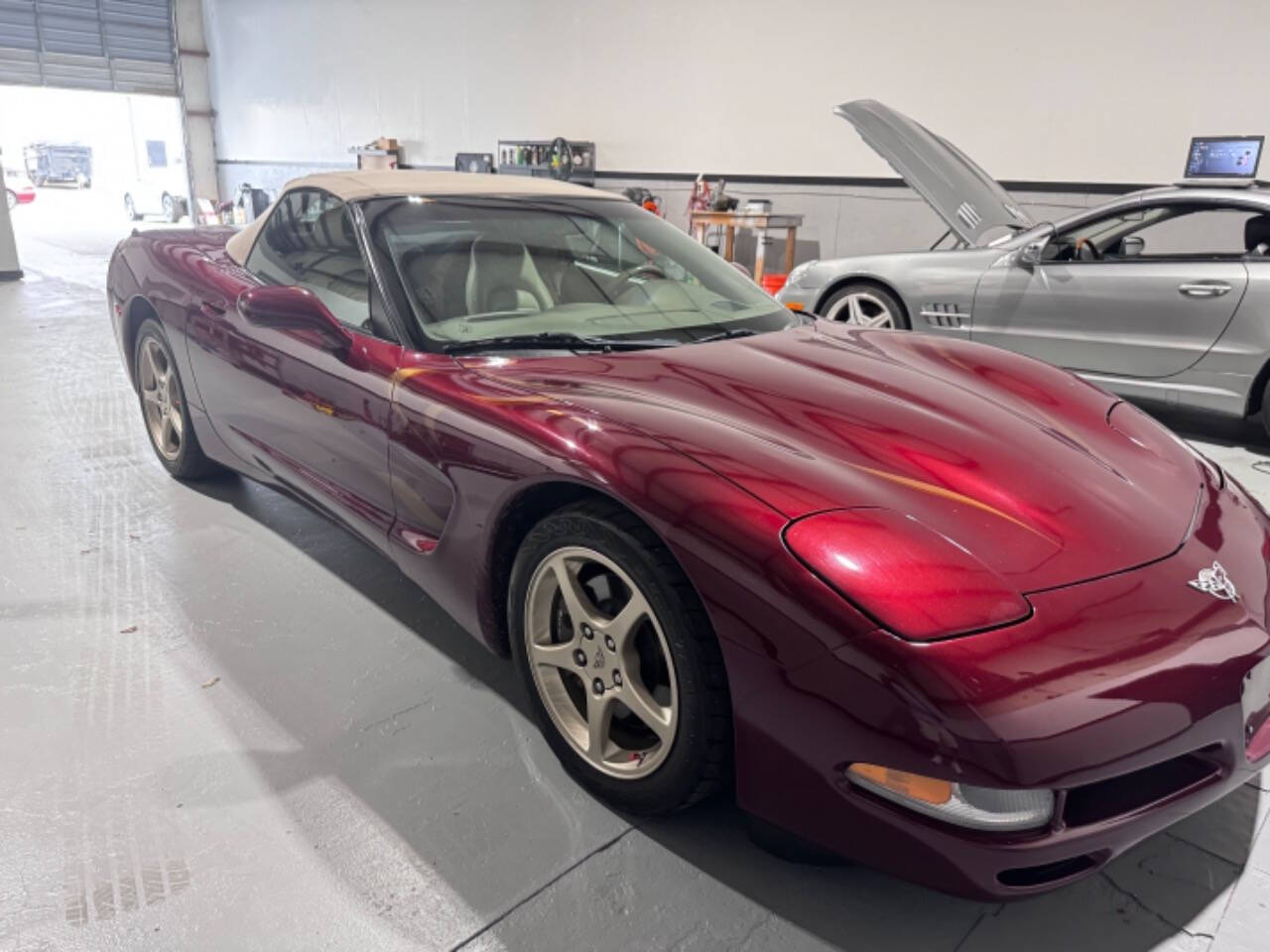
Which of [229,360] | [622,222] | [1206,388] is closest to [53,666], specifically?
[229,360]

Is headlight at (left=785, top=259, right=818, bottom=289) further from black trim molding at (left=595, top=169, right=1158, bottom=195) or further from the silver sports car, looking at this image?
black trim molding at (left=595, top=169, right=1158, bottom=195)

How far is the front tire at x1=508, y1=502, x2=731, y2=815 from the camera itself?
1.36m

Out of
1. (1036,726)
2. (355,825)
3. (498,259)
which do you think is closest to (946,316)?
(498,259)

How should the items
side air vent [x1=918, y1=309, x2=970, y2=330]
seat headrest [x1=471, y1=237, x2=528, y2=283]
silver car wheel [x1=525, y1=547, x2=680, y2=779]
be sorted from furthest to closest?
1. side air vent [x1=918, y1=309, x2=970, y2=330]
2. seat headrest [x1=471, y1=237, x2=528, y2=283]
3. silver car wheel [x1=525, y1=547, x2=680, y2=779]

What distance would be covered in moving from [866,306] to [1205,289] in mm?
1732

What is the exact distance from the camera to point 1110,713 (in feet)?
3.68

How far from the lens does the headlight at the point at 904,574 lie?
45.6 inches

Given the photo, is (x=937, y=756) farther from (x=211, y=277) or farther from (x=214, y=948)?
(x=211, y=277)

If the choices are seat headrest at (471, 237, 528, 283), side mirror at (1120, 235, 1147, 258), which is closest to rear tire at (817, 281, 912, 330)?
side mirror at (1120, 235, 1147, 258)

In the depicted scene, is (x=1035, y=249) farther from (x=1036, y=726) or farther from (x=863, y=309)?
(x=1036, y=726)

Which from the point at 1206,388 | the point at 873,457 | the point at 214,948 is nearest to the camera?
the point at 214,948

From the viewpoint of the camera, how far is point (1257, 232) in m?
4.12

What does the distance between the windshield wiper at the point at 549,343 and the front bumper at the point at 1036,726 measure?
0.94 metres

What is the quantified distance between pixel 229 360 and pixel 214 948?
173 centimetres
